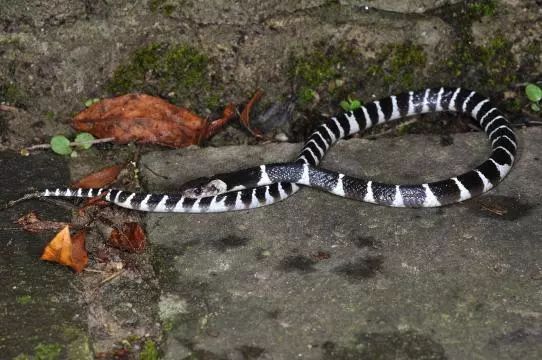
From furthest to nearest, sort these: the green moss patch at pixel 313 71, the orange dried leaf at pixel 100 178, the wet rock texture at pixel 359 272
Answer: the green moss patch at pixel 313 71
the orange dried leaf at pixel 100 178
the wet rock texture at pixel 359 272

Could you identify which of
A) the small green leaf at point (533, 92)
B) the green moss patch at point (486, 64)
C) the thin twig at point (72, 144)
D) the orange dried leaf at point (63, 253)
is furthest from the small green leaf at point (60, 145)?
the small green leaf at point (533, 92)

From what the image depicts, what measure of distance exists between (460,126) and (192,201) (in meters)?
2.67

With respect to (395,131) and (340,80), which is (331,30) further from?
(395,131)

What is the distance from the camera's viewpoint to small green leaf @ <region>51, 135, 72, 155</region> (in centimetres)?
621

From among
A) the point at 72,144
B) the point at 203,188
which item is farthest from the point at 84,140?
the point at 203,188

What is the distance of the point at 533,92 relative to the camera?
263 inches

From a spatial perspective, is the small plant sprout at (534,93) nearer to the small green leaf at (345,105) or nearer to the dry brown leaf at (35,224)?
the small green leaf at (345,105)

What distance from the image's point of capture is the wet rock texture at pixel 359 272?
424 cm

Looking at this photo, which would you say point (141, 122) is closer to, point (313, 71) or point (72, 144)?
point (72, 144)

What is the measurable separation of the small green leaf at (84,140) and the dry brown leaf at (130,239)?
116cm

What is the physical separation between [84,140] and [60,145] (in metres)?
0.20

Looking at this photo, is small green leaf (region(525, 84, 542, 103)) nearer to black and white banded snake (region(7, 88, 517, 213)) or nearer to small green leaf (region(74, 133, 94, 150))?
black and white banded snake (region(7, 88, 517, 213))

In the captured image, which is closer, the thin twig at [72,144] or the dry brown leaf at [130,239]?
the dry brown leaf at [130,239]

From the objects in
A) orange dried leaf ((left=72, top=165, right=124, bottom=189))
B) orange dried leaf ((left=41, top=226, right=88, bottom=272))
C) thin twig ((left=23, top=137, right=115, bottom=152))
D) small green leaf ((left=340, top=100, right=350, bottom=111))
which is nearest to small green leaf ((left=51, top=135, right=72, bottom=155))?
thin twig ((left=23, top=137, right=115, bottom=152))
